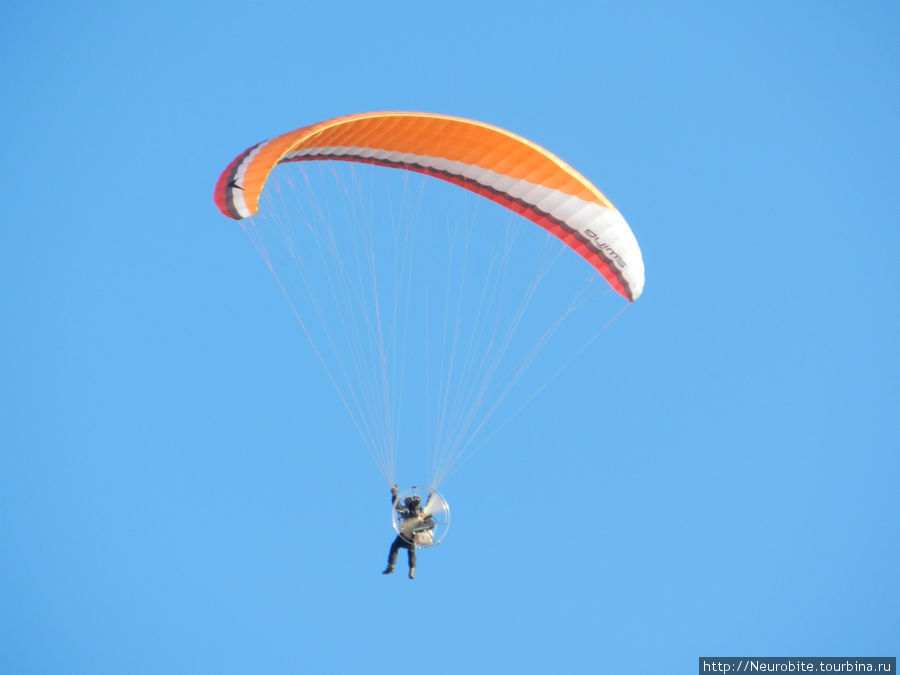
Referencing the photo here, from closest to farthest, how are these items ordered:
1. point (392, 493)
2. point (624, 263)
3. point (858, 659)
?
point (392, 493) → point (624, 263) → point (858, 659)

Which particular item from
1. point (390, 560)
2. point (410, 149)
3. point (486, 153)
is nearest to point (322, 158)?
point (410, 149)

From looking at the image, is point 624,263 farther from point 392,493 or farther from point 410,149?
point 392,493

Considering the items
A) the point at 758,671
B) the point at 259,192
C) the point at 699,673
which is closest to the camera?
the point at 259,192

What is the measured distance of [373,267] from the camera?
15164 mm

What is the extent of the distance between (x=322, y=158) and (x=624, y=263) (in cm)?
423

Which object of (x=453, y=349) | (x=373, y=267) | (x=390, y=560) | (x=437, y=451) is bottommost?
(x=390, y=560)

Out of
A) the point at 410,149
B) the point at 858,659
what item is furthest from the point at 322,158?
the point at 858,659

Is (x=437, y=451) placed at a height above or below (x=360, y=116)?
below

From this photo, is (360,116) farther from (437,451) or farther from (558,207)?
(437,451)

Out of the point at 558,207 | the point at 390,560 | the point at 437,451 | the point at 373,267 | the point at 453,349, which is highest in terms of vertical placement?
the point at 558,207

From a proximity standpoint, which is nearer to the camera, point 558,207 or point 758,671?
point 558,207

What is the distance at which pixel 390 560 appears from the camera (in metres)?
14.7

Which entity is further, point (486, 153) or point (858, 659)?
point (858, 659)

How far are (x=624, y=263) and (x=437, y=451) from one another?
356cm
